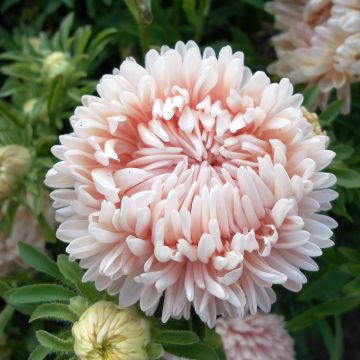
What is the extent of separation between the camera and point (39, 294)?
3.97ft

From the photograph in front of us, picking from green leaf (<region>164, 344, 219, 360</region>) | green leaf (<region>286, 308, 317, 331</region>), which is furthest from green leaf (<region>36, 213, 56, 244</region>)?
green leaf (<region>286, 308, 317, 331</region>)

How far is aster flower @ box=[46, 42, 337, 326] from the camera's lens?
1.00 metres

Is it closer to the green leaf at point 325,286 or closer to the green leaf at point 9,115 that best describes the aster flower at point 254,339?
the green leaf at point 325,286

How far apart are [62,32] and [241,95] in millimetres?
708

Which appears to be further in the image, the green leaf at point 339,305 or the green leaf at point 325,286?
the green leaf at point 325,286

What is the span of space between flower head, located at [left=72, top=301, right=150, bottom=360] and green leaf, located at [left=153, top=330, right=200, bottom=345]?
39mm

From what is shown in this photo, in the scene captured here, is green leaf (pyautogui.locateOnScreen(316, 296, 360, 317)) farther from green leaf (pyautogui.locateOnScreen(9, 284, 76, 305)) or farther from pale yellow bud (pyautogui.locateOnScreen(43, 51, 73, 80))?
pale yellow bud (pyautogui.locateOnScreen(43, 51, 73, 80))

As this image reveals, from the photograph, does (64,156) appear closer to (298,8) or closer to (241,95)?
(241,95)

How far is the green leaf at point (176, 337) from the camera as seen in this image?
1107mm

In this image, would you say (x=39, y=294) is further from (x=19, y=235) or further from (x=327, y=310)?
(x=327, y=310)

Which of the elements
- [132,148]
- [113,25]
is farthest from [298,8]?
[132,148]

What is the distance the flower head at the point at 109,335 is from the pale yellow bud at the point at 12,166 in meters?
0.40

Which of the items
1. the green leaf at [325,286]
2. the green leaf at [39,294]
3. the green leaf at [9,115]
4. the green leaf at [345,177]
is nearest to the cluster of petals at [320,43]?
the green leaf at [345,177]

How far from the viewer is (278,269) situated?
104 cm
